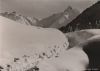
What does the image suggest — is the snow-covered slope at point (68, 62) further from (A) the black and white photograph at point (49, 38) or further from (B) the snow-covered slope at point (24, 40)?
(B) the snow-covered slope at point (24, 40)

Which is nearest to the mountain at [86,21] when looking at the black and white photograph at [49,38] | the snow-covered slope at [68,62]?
the black and white photograph at [49,38]

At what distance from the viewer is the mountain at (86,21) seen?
2020 mm

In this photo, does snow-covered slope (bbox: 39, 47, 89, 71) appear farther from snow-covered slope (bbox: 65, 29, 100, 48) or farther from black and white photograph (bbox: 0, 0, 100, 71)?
snow-covered slope (bbox: 65, 29, 100, 48)

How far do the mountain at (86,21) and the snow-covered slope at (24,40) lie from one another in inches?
3.4

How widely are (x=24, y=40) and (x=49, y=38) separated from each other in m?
0.19

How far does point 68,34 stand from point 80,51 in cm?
27

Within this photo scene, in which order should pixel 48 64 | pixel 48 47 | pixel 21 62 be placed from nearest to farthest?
pixel 48 64
pixel 21 62
pixel 48 47

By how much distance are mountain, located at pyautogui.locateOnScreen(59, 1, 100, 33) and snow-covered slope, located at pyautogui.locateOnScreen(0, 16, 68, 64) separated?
88mm

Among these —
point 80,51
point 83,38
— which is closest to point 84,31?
point 83,38

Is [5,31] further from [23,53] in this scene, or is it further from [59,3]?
[59,3]

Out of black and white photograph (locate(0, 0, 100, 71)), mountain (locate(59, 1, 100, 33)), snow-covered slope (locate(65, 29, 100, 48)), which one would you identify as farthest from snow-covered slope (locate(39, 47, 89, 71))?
mountain (locate(59, 1, 100, 33))

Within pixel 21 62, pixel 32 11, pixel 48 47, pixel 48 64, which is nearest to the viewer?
pixel 48 64

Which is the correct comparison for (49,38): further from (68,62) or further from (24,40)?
(68,62)

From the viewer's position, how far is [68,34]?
2.06m
